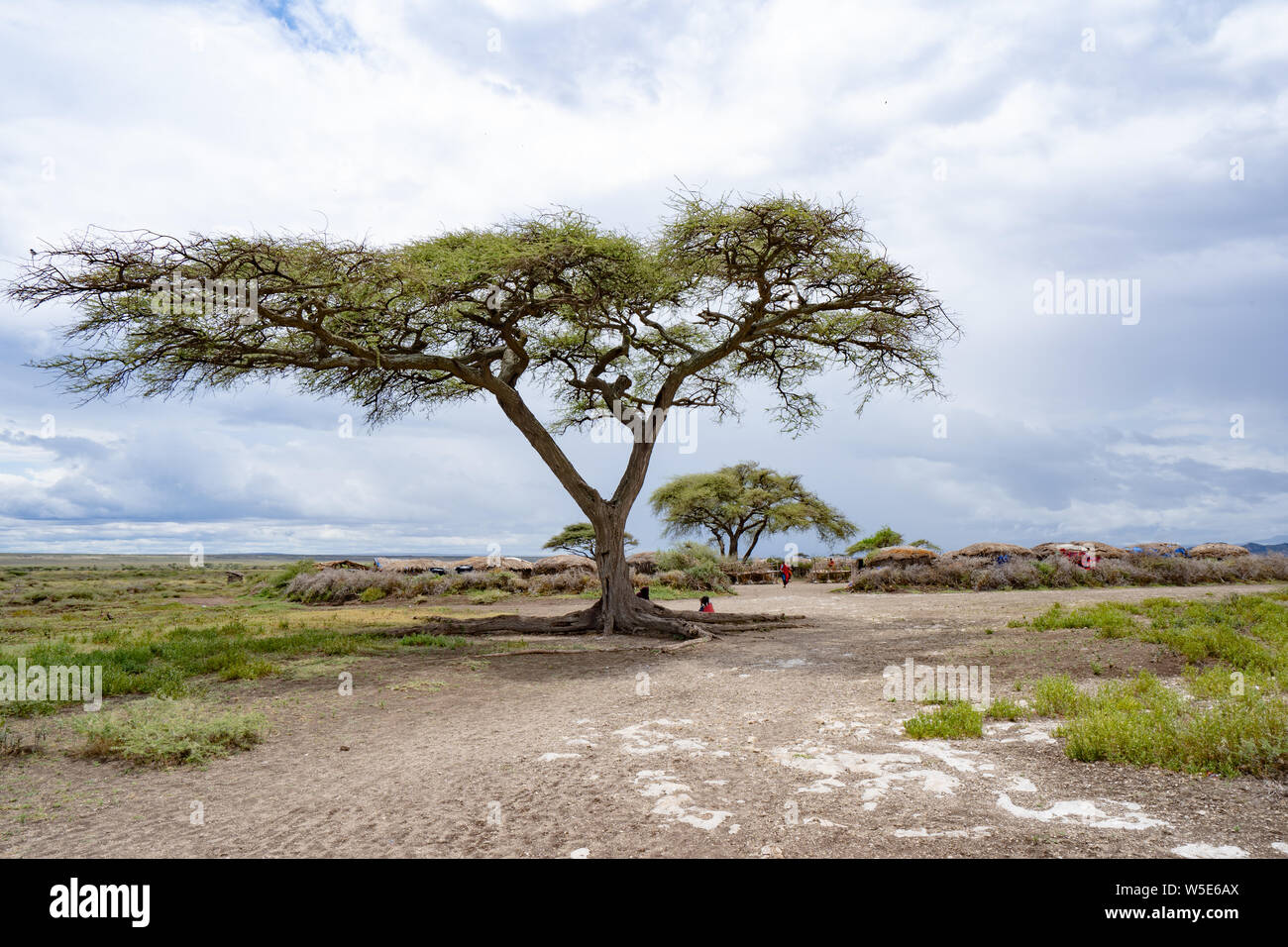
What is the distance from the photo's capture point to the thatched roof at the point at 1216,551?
118 feet

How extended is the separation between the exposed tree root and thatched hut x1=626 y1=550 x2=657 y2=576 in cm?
1685

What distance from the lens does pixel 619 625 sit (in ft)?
51.2

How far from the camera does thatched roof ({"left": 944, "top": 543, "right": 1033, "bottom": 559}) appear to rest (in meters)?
30.0

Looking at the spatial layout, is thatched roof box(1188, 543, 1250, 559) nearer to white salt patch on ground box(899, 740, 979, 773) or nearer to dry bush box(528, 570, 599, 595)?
dry bush box(528, 570, 599, 595)

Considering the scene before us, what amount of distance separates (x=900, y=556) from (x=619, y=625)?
1801 centimetres

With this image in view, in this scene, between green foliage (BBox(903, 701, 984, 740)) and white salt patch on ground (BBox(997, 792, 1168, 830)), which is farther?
green foliage (BBox(903, 701, 984, 740))

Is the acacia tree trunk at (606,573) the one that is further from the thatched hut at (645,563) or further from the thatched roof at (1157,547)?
the thatched roof at (1157,547)

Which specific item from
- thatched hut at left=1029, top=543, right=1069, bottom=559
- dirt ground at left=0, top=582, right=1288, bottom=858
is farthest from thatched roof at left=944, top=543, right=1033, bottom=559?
dirt ground at left=0, top=582, right=1288, bottom=858

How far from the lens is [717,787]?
4.73 m

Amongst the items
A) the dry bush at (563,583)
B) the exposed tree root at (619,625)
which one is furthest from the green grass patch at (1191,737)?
the dry bush at (563,583)

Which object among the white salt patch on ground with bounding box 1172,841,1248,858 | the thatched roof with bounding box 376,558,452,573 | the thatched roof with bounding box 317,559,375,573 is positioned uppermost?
the white salt patch on ground with bounding box 1172,841,1248,858

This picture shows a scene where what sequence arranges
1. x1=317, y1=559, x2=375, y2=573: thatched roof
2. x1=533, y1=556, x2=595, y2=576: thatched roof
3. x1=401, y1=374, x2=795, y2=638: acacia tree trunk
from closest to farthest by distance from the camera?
x1=401, y1=374, x2=795, y2=638: acacia tree trunk → x1=317, y1=559, x2=375, y2=573: thatched roof → x1=533, y1=556, x2=595, y2=576: thatched roof

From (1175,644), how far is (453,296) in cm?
1199
